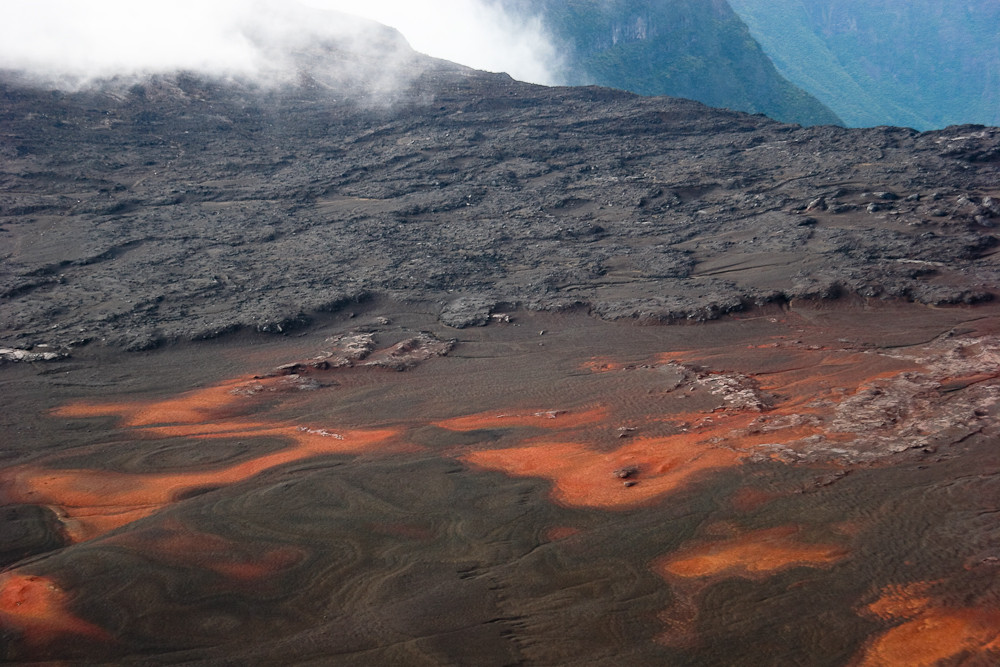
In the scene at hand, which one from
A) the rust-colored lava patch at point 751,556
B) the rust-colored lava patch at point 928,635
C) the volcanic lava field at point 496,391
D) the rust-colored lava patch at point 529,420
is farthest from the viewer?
the rust-colored lava patch at point 529,420

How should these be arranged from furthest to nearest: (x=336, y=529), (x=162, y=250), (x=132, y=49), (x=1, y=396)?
1. (x=132, y=49)
2. (x=162, y=250)
3. (x=1, y=396)
4. (x=336, y=529)

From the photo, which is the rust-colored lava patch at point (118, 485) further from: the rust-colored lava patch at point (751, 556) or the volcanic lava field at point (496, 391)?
the rust-colored lava patch at point (751, 556)

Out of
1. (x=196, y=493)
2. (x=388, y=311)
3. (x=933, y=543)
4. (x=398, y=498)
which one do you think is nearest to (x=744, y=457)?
(x=933, y=543)

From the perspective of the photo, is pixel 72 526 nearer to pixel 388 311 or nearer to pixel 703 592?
pixel 703 592

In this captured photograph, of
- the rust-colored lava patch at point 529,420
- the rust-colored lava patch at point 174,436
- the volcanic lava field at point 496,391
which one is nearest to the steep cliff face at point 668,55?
the volcanic lava field at point 496,391

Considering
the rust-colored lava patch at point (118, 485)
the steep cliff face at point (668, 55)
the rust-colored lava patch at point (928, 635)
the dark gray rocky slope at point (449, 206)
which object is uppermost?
the steep cliff face at point (668, 55)

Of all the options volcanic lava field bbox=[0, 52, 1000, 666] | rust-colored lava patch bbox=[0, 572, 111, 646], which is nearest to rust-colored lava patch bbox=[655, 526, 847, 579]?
volcanic lava field bbox=[0, 52, 1000, 666]

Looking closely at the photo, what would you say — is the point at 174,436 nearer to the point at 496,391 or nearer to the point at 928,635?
the point at 496,391
